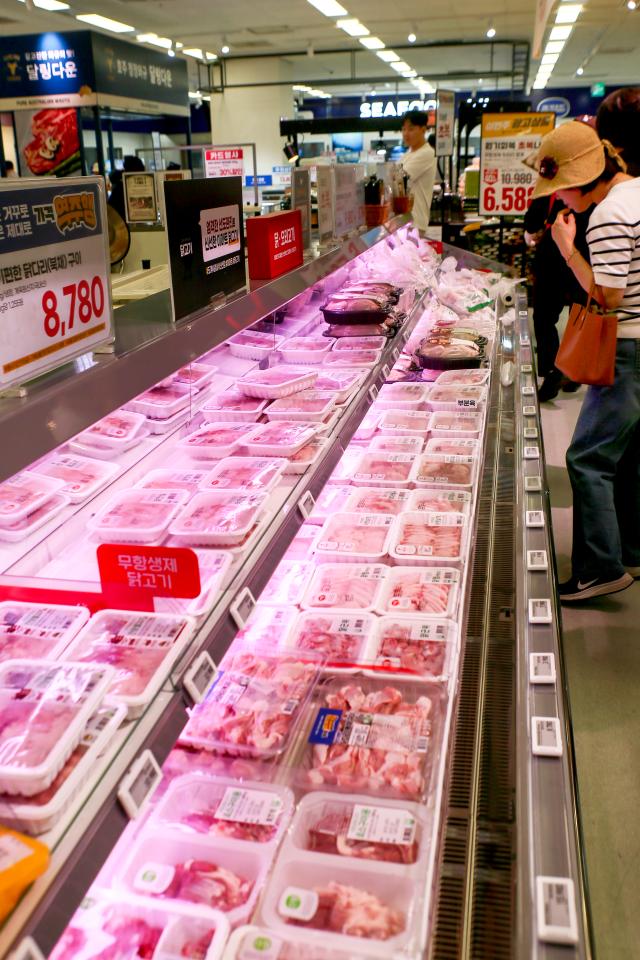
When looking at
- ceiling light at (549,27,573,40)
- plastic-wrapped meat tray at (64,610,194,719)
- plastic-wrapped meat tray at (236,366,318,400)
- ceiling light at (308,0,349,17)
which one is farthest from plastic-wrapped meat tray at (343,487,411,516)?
ceiling light at (549,27,573,40)

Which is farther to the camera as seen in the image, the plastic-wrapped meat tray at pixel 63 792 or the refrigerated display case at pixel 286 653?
the refrigerated display case at pixel 286 653

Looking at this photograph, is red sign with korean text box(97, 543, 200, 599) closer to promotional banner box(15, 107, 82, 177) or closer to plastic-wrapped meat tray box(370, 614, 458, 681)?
plastic-wrapped meat tray box(370, 614, 458, 681)

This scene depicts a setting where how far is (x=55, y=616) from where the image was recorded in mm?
1584

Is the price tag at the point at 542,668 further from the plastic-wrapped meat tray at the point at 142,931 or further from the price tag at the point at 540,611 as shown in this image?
the plastic-wrapped meat tray at the point at 142,931

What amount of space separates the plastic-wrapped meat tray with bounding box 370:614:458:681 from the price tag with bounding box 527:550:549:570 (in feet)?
1.49

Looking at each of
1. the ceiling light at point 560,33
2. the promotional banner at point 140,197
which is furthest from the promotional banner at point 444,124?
the ceiling light at point 560,33

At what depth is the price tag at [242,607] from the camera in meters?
1.58

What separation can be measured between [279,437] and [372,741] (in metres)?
1.03

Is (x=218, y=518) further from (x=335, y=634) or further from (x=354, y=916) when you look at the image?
(x=354, y=916)

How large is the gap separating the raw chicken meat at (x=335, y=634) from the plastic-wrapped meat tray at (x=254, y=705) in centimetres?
5

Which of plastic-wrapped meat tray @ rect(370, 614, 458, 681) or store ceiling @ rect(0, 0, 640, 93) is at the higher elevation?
store ceiling @ rect(0, 0, 640, 93)

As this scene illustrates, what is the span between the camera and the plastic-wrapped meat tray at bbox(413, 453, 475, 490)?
287cm

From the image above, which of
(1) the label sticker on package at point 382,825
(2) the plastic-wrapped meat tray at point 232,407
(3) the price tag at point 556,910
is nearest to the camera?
(3) the price tag at point 556,910

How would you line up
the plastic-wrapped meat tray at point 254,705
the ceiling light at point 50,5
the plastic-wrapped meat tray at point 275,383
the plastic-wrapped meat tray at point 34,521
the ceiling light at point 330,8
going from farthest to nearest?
the ceiling light at point 330,8
the ceiling light at point 50,5
the plastic-wrapped meat tray at point 275,383
the plastic-wrapped meat tray at point 34,521
the plastic-wrapped meat tray at point 254,705
